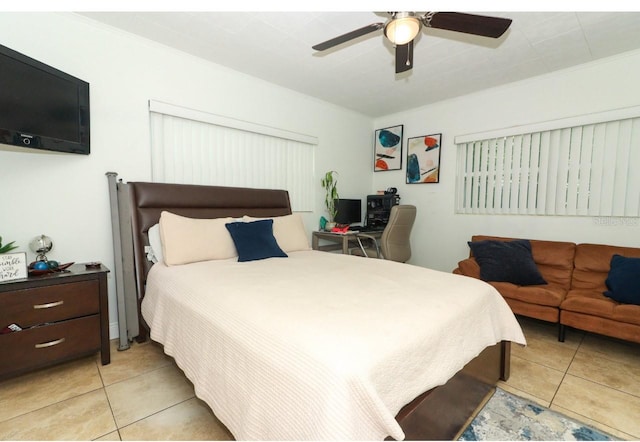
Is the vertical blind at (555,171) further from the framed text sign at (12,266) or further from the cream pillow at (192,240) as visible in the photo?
the framed text sign at (12,266)

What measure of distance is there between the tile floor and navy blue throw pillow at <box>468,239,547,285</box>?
614 millimetres

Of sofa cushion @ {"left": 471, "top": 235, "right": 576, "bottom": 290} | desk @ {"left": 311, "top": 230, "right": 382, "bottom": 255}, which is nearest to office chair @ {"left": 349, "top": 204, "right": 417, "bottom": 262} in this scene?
desk @ {"left": 311, "top": 230, "right": 382, "bottom": 255}

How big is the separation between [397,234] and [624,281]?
74.6 inches

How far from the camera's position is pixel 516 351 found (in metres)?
2.26

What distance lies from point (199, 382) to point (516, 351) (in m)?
2.33

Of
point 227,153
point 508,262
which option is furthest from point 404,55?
point 508,262

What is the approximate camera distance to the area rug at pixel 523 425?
139 centimetres

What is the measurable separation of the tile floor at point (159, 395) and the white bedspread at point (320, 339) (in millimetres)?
290

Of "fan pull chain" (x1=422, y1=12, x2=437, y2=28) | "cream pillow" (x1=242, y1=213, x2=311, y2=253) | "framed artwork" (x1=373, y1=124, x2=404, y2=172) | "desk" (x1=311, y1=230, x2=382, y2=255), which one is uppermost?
"fan pull chain" (x1=422, y1=12, x2=437, y2=28)

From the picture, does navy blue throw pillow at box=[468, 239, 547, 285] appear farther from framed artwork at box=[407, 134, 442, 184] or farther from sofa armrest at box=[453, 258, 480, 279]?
framed artwork at box=[407, 134, 442, 184]

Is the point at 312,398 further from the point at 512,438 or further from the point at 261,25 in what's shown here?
the point at 261,25

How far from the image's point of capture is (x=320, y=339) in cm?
96

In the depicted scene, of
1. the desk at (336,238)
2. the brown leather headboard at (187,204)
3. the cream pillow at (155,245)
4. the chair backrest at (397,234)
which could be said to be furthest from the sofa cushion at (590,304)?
the cream pillow at (155,245)

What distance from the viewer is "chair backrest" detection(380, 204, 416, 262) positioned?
3.32 metres
